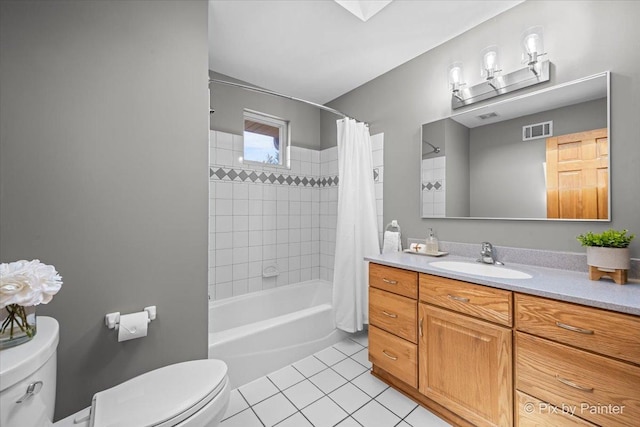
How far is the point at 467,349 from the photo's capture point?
1302 millimetres

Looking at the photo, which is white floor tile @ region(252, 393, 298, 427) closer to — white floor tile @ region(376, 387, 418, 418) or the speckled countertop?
white floor tile @ region(376, 387, 418, 418)

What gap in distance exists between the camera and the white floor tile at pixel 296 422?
4.61 feet

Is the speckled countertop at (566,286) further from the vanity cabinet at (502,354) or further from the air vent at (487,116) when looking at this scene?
the air vent at (487,116)

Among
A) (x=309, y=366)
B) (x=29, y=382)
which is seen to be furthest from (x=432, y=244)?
(x=29, y=382)

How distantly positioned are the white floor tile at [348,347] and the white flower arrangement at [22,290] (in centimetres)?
192

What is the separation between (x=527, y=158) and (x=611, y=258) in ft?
Result: 2.25

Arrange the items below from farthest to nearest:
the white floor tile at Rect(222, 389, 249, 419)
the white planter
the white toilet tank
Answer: the white floor tile at Rect(222, 389, 249, 419)
the white planter
the white toilet tank

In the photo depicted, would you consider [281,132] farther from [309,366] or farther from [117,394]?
[117,394]

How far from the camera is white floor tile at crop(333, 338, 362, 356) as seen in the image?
218 cm

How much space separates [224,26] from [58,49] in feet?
3.39

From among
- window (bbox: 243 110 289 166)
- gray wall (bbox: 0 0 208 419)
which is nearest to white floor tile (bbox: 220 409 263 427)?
gray wall (bbox: 0 0 208 419)

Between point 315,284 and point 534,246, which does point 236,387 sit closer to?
point 315,284

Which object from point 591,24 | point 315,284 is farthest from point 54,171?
point 591,24

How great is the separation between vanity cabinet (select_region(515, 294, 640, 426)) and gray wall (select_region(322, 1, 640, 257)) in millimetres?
632
